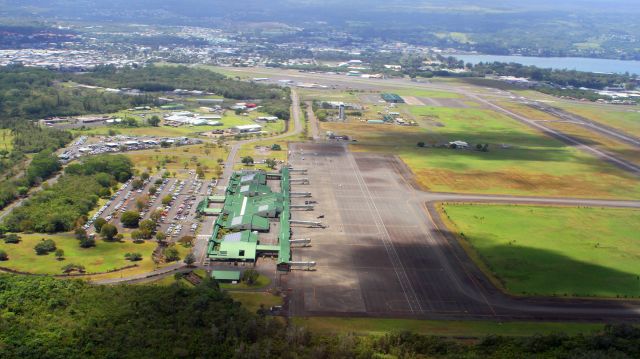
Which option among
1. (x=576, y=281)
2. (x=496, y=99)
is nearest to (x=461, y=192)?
(x=576, y=281)

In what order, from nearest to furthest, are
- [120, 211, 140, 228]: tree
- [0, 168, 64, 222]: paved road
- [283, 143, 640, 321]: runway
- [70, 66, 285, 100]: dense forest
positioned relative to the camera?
1. [283, 143, 640, 321]: runway
2. [120, 211, 140, 228]: tree
3. [0, 168, 64, 222]: paved road
4. [70, 66, 285, 100]: dense forest

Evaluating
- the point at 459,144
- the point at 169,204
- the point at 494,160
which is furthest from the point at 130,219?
the point at 459,144

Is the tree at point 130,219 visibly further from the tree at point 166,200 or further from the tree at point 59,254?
the tree at point 59,254

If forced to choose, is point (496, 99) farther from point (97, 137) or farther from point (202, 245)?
point (202, 245)

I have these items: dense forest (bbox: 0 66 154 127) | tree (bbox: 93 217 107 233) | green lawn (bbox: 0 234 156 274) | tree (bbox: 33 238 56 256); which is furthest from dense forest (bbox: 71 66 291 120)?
tree (bbox: 33 238 56 256)

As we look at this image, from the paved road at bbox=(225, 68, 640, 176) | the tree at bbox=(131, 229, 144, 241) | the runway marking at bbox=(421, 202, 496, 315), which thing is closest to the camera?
the runway marking at bbox=(421, 202, 496, 315)

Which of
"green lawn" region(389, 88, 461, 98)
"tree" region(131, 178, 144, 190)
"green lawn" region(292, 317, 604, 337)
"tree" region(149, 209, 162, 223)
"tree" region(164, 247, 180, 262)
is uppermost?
"green lawn" region(389, 88, 461, 98)

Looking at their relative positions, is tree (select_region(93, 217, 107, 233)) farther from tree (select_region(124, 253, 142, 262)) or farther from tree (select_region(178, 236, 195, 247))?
tree (select_region(178, 236, 195, 247))

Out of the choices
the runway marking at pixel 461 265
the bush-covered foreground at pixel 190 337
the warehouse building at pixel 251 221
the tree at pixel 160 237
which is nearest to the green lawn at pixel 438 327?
the bush-covered foreground at pixel 190 337
